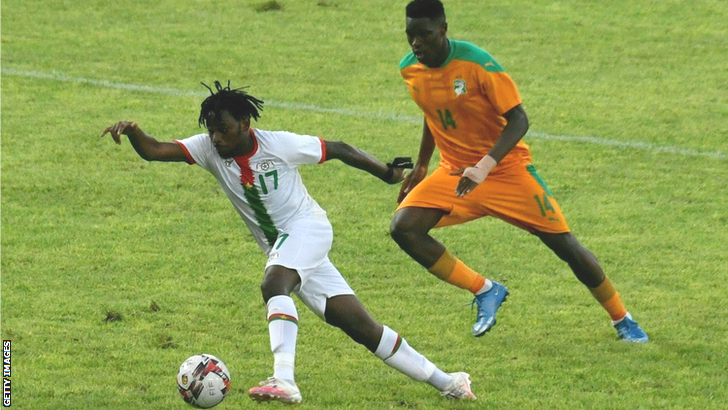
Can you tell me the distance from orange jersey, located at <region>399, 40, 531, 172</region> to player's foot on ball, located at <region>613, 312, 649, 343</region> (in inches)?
48.7

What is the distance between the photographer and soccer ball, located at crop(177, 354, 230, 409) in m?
→ 6.48

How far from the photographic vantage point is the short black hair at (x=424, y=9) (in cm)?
741

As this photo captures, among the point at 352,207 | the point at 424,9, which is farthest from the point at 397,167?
the point at 352,207

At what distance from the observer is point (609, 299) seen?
7969mm

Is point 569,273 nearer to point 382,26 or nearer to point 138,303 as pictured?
point 138,303

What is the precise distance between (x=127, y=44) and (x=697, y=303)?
29.0 feet

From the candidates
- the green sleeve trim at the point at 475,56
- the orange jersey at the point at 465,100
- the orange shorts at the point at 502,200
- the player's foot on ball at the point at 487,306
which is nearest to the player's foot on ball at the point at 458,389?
the player's foot on ball at the point at 487,306

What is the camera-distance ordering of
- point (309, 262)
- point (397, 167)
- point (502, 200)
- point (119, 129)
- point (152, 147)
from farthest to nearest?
point (502, 200) → point (397, 167) → point (152, 147) → point (309, 262) → point (119, 129)

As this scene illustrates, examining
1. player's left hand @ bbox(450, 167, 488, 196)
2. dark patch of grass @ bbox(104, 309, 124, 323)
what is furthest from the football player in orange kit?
dark patch of grass @ bbox(104, 309, 124, 323)

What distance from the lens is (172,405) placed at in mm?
6934

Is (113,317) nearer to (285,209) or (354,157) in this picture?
(285,209)

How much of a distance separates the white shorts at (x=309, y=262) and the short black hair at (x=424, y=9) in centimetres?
149

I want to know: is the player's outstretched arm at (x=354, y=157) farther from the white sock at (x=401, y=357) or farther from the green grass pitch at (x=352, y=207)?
the green grass pitch at (x=352, y=207)

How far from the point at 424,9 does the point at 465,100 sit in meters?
0.68
